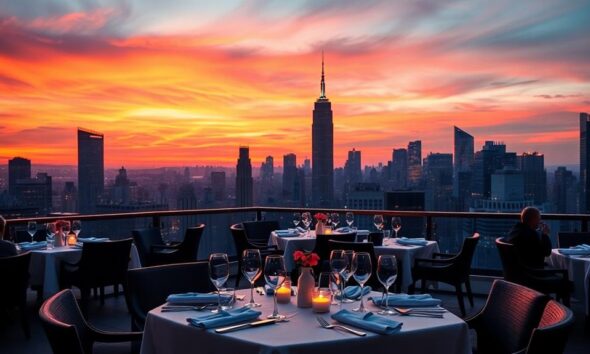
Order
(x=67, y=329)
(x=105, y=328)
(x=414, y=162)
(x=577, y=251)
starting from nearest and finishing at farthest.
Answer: (x=67, y=329) < (x=105, y=328) < (x=577, y=251) < (x=414, y=162)

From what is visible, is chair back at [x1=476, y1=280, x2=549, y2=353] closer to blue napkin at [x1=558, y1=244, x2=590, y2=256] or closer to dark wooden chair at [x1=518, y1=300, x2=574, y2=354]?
dark wooden chair at [x1=518, y1=300, x2=574, y2=354]

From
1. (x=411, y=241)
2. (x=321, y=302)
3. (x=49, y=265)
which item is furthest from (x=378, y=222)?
(x=321, y=302)

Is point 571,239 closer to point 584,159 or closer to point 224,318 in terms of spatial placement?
point 584,159

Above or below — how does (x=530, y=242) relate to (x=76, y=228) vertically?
below

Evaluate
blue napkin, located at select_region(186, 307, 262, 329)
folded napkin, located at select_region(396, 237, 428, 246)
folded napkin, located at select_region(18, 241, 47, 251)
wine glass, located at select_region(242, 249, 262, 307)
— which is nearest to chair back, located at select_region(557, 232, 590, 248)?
folded napkin, located at select_region(396, 237, 428, 246)

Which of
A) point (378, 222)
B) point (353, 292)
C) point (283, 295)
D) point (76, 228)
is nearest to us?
point (283, 295)

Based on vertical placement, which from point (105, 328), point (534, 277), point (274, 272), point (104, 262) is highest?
point (274, 272)
